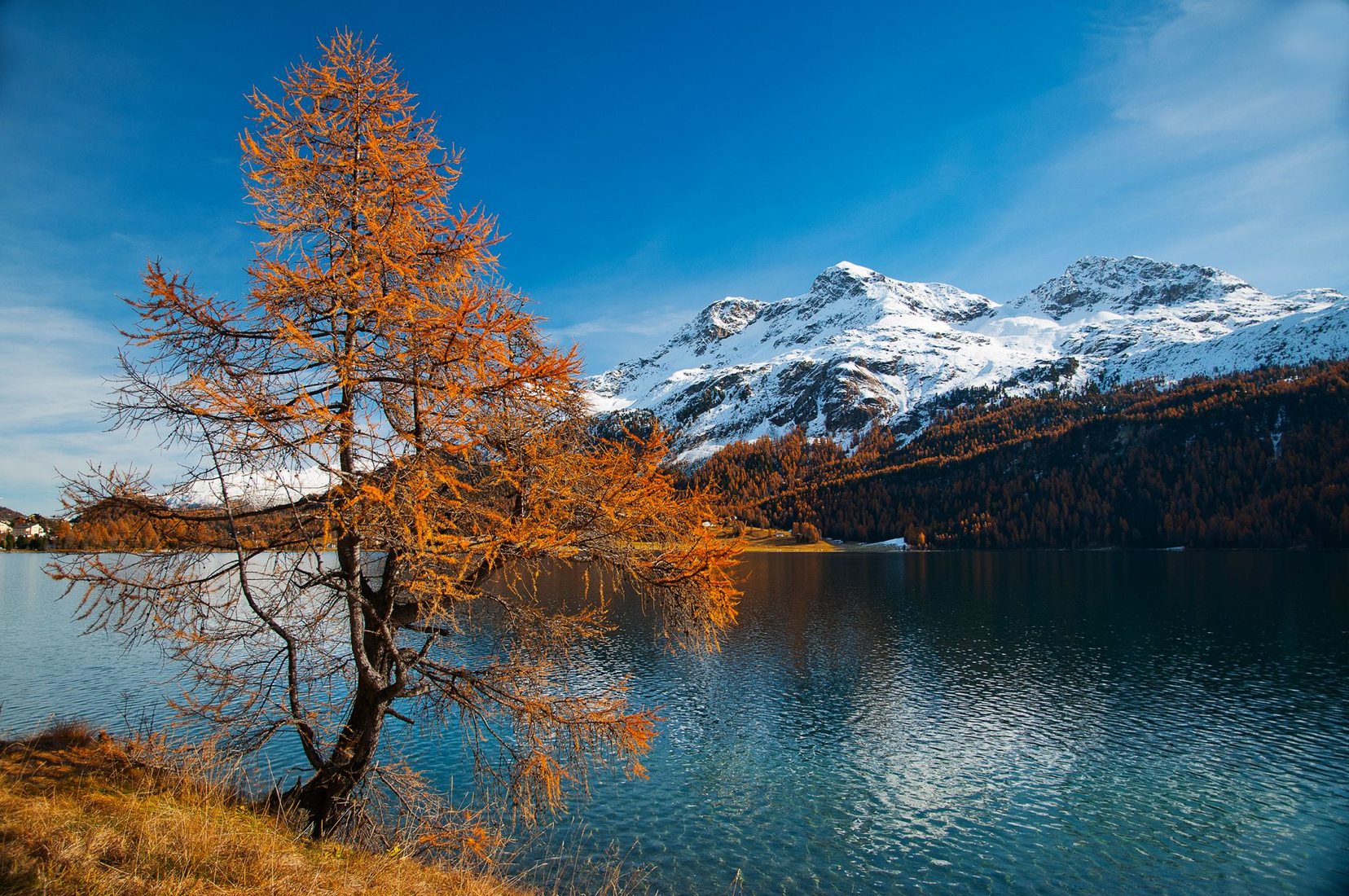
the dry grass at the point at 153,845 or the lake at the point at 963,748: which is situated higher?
the dry grass at the point at 153,845

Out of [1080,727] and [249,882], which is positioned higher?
[249,882]

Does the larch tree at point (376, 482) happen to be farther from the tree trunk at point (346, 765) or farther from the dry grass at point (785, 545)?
the dry grass at point (785, 545)

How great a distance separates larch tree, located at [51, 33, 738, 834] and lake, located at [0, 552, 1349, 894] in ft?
38.3

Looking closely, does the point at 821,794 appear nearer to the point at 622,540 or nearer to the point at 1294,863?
the point at 1294,863

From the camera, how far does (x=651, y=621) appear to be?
56500 mm

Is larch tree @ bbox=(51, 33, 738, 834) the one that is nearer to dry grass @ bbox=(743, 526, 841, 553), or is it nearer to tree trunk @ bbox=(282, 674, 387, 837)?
tree trunk @ bbox=(282, 674, 387, 837)

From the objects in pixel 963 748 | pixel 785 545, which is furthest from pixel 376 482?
pixel 785 545

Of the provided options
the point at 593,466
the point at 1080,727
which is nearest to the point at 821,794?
the point at 1080,727

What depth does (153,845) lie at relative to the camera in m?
7.38

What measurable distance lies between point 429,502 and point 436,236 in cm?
385

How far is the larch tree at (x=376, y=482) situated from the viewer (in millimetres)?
7945

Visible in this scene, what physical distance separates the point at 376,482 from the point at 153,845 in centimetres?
449

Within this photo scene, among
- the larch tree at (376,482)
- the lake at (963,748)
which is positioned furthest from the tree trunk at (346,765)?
the lake at (963,748)

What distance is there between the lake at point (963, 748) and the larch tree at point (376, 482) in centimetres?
1168
